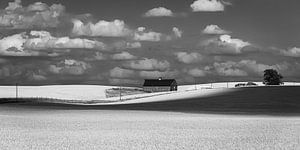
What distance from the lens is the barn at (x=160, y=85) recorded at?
369ft

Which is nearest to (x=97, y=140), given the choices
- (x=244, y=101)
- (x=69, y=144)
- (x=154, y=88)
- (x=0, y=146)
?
(x=69, y=144)

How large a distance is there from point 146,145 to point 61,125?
801 centimetres

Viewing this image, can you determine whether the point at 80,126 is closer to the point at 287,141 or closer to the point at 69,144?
the point at 69,144

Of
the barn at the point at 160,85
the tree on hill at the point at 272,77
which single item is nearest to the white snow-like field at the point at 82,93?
the barn at the point at 160,85

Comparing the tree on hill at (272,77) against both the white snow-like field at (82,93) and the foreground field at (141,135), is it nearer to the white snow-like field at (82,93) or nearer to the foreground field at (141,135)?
the white snow-like field at (82,93)

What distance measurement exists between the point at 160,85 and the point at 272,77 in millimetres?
23440

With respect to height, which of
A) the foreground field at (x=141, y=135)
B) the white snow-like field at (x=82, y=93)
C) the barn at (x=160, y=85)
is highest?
the barn at (x=160, y=85)

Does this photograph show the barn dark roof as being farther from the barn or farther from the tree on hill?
the tree on hill

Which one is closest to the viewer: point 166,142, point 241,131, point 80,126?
point 166,142

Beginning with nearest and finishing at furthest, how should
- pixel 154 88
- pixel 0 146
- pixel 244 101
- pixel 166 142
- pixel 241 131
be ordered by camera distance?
pixel 0 146
pixel 166 142
pixel 241 131
pixel 244 101
pixel 154 88

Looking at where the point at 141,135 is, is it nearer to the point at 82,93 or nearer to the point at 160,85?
the point at 82,93

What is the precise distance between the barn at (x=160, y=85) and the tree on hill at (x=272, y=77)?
1931 centimetres

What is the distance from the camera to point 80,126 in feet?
76.4

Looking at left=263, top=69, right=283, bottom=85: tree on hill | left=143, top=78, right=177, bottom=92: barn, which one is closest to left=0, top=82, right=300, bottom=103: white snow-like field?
left=143, top=78, right=177, bottom=92: barn
